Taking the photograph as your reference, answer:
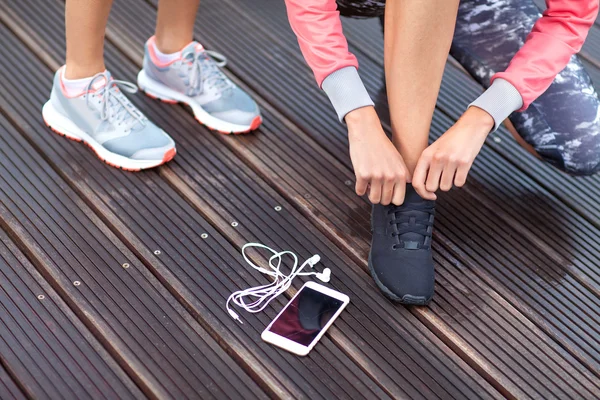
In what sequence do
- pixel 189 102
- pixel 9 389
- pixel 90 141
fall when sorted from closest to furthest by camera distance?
pixel 9 389
pixel 90 141
pixel 189 102

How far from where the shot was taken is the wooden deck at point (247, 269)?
1183mm

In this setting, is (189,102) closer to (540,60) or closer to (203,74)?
(203,74)

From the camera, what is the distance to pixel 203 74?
164 centimetres

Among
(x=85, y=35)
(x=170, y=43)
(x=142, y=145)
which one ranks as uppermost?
(x=85, y=35)

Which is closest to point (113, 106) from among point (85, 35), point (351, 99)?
point (85, 35)

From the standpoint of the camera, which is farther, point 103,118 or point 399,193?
point 103,118

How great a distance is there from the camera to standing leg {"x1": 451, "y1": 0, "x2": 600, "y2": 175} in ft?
4.96

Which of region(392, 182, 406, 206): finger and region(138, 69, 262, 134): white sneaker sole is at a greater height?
region(392, 182, 406, 206): finger

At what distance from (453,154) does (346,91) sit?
20 centimetres

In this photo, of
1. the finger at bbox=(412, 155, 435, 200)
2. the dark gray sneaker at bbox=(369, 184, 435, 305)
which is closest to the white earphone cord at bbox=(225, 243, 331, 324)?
the dark gray sneaker at bbox=(369, 184, 435, 305)

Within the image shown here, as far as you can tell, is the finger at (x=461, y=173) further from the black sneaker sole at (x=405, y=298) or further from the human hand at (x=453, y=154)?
the black sneaker sole at (x=405, y=298)

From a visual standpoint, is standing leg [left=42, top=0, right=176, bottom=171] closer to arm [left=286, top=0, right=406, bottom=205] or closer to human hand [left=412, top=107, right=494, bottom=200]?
arm [left=286, top=0, right=406, bottom=205]

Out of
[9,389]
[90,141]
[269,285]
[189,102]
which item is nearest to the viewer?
[9,389]

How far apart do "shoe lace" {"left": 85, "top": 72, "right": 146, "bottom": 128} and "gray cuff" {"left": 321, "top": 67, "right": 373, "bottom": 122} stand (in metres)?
0.48
